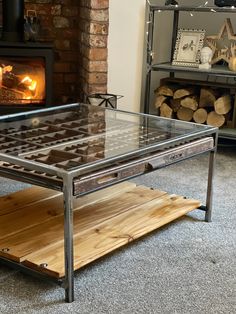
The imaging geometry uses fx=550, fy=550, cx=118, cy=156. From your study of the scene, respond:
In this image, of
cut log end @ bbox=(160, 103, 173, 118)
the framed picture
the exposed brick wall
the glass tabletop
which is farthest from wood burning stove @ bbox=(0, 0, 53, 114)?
the glass tabletop

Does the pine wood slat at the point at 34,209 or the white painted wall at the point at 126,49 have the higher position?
the white painted wall at the point at 126,49

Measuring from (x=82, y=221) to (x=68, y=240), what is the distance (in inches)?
19.3

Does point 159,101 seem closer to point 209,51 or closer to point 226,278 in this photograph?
point 209,51

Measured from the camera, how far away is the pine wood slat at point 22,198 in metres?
2.27

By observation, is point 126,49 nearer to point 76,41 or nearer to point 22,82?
point 76,41

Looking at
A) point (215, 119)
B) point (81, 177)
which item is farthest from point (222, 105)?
point (81, 177)

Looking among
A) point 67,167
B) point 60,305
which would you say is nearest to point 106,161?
point 67,167

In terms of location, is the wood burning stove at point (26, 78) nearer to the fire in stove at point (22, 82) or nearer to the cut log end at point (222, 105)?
the fire in stove at point (22, 82)

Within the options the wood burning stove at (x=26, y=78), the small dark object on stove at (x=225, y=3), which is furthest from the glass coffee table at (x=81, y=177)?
the small dark object on stove at (x=225, y=3)

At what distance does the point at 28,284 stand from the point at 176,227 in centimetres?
76

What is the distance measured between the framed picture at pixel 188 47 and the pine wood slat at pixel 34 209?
1.39 metres

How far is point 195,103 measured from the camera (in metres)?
3.62

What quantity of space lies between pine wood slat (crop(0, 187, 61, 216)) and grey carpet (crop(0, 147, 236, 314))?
1.22ft

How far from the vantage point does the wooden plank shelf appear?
1.86m
